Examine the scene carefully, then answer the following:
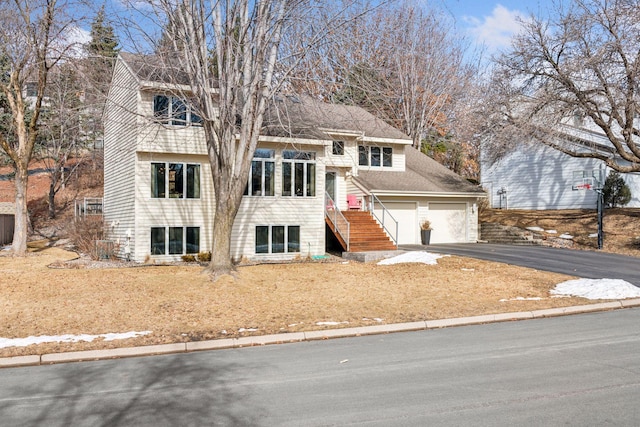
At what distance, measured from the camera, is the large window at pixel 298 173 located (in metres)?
21.3

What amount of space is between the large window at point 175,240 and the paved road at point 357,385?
39.1 feet

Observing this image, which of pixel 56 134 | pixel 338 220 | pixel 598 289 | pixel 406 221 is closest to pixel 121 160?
pixel 338 220

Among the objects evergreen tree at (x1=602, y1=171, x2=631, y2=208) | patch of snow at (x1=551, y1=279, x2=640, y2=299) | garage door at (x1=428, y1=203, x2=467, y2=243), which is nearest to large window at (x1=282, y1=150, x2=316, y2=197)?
garage door at (x1=428, y1=203, x2=467, y2=243)

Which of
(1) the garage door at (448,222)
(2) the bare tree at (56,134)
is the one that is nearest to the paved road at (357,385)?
(1) the garage door at (448,222)

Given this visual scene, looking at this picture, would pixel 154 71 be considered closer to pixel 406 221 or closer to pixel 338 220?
pixel 338 220

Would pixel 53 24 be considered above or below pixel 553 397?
above

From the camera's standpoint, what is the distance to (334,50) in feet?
47.0

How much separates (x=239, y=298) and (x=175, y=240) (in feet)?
27.5

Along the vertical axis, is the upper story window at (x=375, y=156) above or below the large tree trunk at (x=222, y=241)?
above

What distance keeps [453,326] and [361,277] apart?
553cm

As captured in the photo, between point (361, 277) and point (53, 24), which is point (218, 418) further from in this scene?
point (53, 24)

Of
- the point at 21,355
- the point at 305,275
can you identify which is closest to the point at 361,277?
the point at 305,275

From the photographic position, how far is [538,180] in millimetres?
32531

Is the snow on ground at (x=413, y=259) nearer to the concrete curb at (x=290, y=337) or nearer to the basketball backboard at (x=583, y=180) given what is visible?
the concrete curb at (x=290, y=337)
